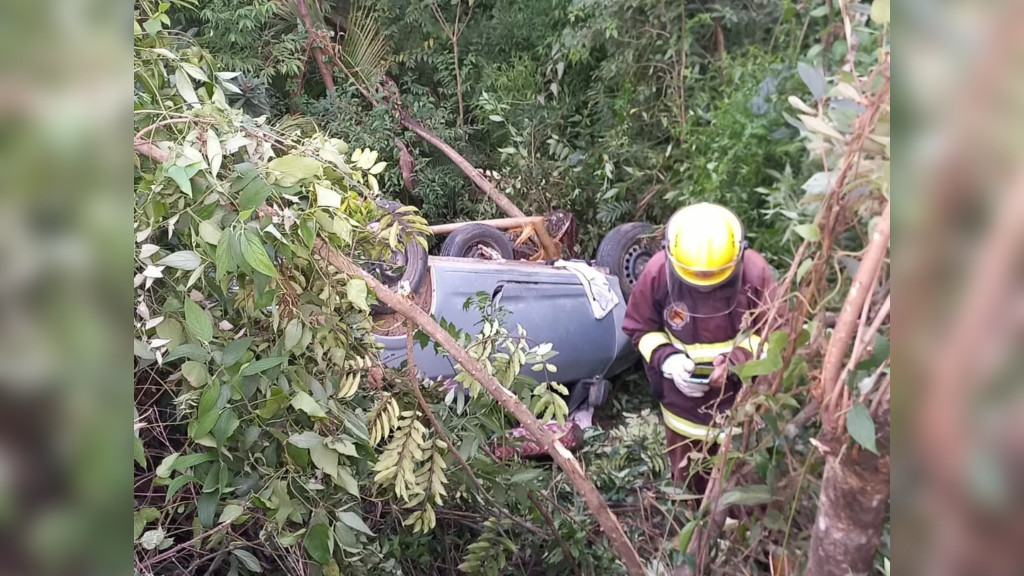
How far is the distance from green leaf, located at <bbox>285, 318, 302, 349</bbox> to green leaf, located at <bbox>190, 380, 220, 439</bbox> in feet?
0.35

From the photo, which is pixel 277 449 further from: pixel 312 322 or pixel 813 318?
pixel 813 318

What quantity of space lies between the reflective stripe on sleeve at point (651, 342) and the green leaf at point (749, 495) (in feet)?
3.28

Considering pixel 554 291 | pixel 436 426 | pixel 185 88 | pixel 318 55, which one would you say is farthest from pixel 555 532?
pixel 318 55

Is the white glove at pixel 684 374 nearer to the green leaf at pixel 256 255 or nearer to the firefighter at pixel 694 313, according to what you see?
the firefighter at pixel 694 313

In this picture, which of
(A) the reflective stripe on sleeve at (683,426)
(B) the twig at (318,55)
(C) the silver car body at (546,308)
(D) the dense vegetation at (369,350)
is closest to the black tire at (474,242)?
(C) the silver car body at (546,308)

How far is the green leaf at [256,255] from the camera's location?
713mm

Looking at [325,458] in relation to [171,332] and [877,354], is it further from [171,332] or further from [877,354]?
[877,354]

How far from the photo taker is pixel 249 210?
720mm

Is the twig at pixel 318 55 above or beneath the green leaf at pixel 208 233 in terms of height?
beneath

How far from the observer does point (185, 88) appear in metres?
0.87

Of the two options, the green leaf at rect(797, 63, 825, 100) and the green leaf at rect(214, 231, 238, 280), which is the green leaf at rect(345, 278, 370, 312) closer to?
the green leaf at rect(214, 231, 238, 280)

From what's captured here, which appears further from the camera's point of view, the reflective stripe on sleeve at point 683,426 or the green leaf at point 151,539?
the reflective stripe on sleeve at point 683,426

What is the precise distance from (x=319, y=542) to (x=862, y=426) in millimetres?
695
